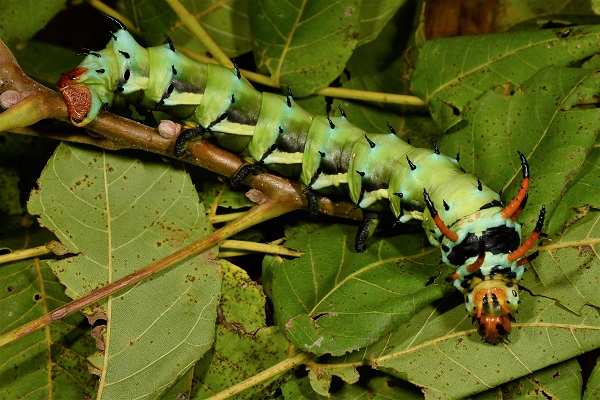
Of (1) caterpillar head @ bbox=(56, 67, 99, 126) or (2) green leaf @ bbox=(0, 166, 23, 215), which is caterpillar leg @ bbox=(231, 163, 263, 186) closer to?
(1) caterpillar head @ bbox=(56, 67, 99, 126)

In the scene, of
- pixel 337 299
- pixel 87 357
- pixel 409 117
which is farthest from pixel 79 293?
pixel 409 117

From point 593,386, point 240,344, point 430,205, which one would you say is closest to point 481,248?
point 430,205

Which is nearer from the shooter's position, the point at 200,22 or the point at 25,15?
the point at 25,15

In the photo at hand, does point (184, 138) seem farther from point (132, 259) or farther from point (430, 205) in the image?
point (430, 205)

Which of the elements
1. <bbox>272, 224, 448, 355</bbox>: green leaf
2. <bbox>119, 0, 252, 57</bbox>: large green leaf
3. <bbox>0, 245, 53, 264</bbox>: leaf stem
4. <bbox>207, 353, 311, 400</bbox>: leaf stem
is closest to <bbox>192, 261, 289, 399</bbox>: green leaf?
<bbox>207, 353, 311, 400</bbox>: leaf stem

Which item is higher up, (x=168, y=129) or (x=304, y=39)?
(x=304, y=39)

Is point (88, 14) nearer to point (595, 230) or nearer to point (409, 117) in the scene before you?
point (409, 117)

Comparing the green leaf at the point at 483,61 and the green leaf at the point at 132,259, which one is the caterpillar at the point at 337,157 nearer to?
the green leaf at the point at 132,259
